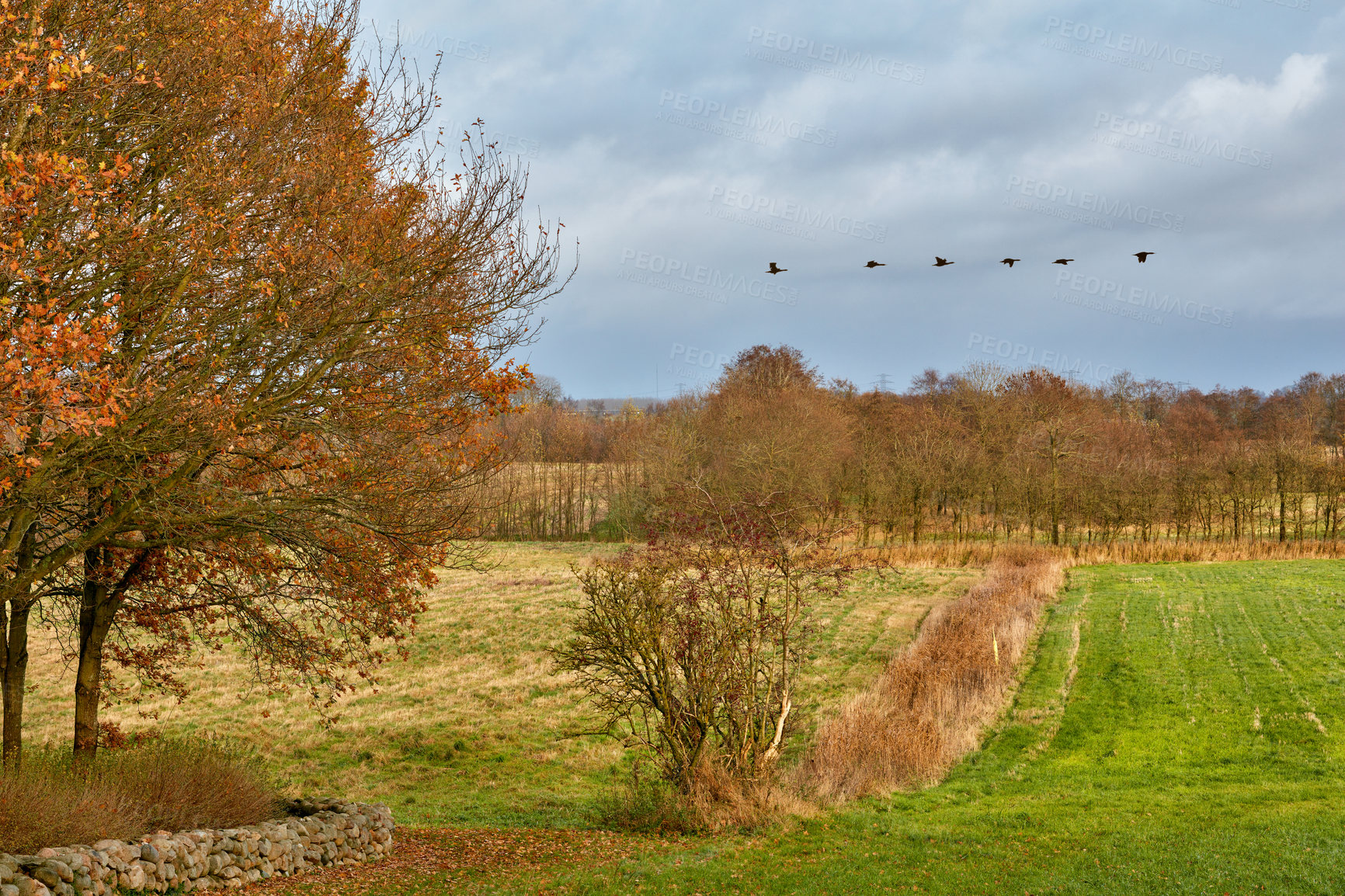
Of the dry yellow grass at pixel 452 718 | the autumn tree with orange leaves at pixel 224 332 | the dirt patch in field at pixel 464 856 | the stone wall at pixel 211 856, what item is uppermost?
the autumn tree with orange leaves at pixel 224 332

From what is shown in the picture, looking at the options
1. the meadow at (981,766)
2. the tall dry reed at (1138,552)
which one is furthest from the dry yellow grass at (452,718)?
the tall dry reed at (1138,552)

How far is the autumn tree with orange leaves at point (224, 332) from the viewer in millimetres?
7516

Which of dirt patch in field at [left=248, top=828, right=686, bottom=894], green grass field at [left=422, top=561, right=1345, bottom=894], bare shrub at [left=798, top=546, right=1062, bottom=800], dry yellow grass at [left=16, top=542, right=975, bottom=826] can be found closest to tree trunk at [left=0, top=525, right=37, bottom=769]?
dirt patch in field at [left=248, top=828, right=686, bottom=894]

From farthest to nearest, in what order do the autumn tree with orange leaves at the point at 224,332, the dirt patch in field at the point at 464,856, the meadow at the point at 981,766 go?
the meadow at the point at 981,766, the dirt patch in field at the point at 464,856, the autumn tree with orange leaves at the point at 224,332

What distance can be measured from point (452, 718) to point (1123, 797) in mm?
14150

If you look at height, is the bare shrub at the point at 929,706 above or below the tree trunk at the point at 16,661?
below

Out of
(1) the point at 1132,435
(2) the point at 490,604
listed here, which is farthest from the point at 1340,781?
(1) the point at 1132,435

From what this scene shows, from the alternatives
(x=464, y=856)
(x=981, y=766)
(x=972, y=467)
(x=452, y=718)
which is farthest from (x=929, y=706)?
(x=972, y=467)

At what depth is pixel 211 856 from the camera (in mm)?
9219

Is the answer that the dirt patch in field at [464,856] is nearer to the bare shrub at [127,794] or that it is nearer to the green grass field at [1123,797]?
the green grass field at [1123,797]

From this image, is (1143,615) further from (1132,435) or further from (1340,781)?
(1132,435)

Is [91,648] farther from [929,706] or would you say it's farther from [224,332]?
[929,706]

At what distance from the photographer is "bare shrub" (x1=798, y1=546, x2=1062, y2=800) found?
15875mm

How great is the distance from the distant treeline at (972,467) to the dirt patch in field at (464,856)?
25909 millimetres
